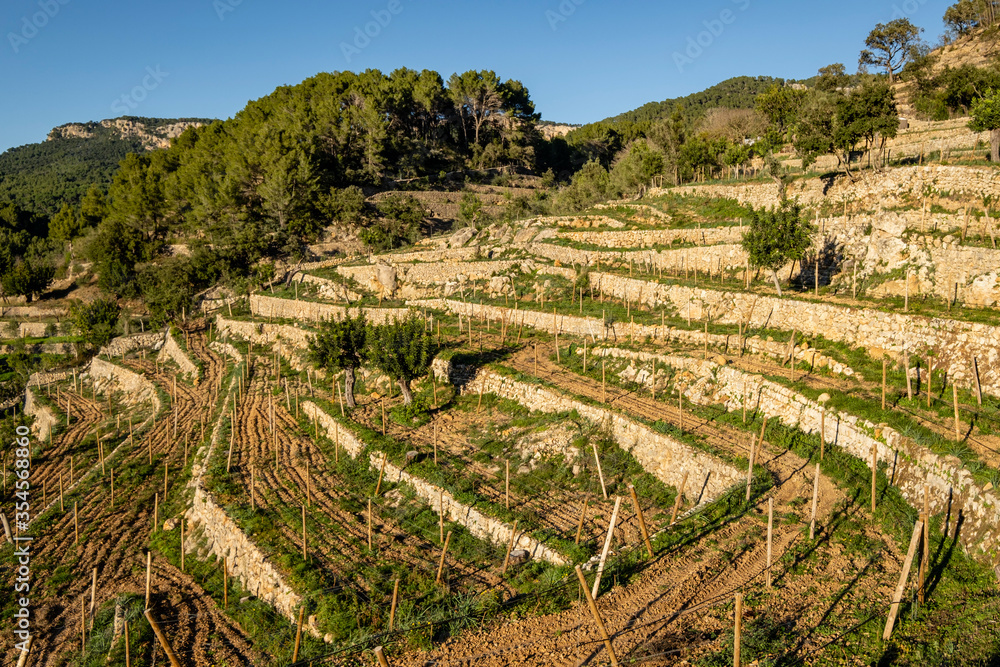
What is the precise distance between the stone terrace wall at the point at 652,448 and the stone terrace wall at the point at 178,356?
60.8 ft

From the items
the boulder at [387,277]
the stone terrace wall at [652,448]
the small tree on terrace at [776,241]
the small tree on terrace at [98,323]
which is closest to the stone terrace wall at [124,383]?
the small tree on terrace at [98,323]

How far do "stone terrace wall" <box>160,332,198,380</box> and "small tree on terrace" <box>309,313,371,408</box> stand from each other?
1133 cm

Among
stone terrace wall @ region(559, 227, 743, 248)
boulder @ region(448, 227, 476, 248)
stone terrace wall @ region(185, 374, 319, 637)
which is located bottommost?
stone terrace wall @ region(185, 374, 319, 637)

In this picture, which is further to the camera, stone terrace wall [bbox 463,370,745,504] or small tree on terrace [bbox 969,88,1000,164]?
small tree on terrace [bbox 969,88,1000,164]

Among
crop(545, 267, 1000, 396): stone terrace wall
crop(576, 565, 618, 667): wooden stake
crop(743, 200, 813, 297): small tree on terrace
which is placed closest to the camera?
crop(576, 565, 618, 667): wooden stake

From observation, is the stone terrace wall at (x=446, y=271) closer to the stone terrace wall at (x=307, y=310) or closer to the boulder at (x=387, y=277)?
the boulder at (x=387, y=277)

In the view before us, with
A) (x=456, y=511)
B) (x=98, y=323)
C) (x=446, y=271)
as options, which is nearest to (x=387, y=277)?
(x=446, y=271)

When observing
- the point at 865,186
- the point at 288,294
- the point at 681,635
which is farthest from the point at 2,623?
the point at 865,186

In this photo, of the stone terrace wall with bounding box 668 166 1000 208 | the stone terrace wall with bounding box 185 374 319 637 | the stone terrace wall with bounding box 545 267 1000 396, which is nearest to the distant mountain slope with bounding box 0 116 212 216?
the stone terrace wall with bounding box 185 374 319 637

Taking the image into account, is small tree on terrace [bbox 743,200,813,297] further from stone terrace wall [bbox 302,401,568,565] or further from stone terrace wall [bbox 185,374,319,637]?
stone terrace wall [bbox 185,374,319,637]

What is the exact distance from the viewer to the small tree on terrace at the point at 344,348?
21.7 metres

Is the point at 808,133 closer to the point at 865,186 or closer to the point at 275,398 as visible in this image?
the point at 865,186

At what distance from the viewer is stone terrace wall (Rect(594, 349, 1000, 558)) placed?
11.3m

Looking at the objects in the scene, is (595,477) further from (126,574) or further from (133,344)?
(133,344)
